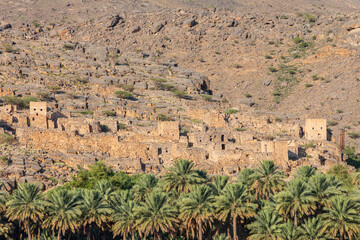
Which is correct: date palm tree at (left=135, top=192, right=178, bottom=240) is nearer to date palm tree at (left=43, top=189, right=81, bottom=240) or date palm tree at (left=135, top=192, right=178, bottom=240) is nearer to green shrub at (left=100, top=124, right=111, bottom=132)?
date palm tree at (left=43, top=189, right=81, bottom=240)

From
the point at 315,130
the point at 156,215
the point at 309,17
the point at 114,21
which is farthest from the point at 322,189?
the point at 309,17

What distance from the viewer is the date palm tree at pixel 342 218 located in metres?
40.7

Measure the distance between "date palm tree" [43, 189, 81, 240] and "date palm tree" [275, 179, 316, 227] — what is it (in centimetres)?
1384

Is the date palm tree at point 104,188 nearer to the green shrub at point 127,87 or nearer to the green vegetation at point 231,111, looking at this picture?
the green vegetation at point 231,111

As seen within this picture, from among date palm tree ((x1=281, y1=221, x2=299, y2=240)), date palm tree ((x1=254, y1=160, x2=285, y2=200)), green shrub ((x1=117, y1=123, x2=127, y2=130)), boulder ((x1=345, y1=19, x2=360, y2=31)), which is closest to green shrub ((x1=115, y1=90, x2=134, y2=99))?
green shrub ((x1=117, y1=123, x2=127, y2=130))

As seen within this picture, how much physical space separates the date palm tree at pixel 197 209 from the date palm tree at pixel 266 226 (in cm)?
306

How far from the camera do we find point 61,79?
277 ft

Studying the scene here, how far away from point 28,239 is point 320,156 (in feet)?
103

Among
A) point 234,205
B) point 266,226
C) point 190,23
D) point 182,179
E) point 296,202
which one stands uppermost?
point 190,23

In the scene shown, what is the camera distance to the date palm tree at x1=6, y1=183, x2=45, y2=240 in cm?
3969

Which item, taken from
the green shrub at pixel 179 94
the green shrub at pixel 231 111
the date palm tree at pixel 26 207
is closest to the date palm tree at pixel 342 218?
the date palm tree at pixel 26 207

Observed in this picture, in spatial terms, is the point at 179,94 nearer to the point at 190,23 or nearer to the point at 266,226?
the point at 266,226

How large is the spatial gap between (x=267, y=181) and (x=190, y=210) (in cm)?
732

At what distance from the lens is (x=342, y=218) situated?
4109 centimetres
